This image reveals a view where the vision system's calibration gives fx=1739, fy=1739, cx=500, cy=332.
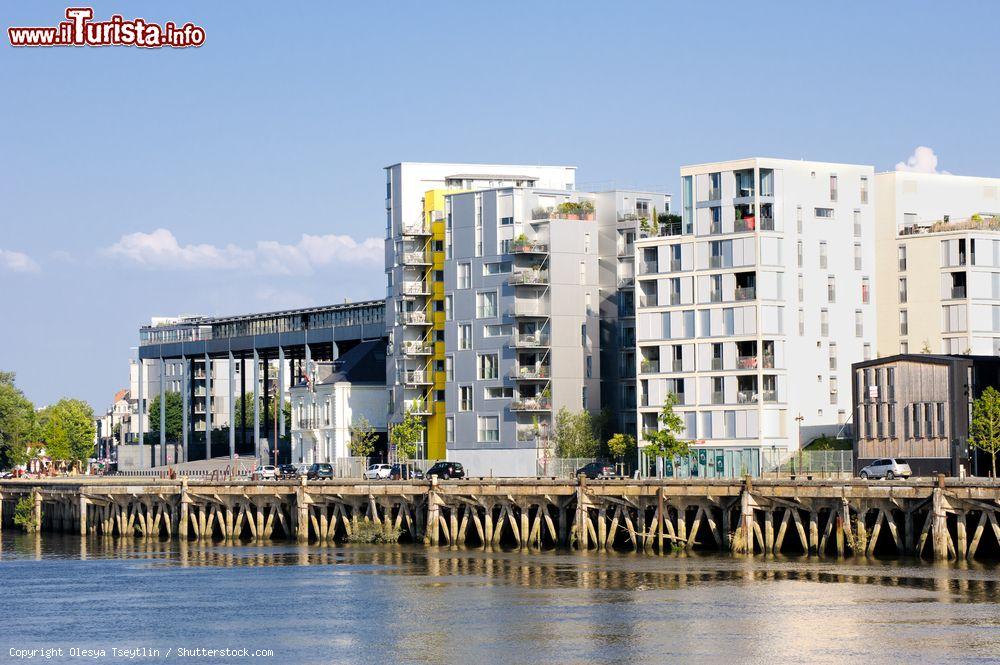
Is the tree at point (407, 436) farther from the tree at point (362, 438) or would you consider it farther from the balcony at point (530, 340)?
the balcony at point (530, 340)

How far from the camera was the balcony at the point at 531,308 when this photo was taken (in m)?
153

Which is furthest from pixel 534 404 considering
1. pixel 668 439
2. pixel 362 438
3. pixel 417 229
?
pixel 362 438

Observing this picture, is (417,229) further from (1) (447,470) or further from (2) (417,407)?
(1) (447,470)

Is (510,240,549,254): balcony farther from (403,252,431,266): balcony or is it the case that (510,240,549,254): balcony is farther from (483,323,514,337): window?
(403,252,431,266): balcony

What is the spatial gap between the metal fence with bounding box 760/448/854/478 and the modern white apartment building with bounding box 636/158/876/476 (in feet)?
3.23

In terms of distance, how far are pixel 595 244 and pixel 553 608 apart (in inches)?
3197

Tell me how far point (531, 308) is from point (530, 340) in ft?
9.27

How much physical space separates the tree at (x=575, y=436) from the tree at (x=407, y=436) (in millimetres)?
14071

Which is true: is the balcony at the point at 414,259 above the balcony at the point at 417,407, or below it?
above

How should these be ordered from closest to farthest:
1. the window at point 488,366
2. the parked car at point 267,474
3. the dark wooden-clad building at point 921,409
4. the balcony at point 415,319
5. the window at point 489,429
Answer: the dark wooden-clad building at point 921,409 < the parked car at point 267,474 < the window at point 489,429 < the window at point 488,366 < the balcony at point 415,319

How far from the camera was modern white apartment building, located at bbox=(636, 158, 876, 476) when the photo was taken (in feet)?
463

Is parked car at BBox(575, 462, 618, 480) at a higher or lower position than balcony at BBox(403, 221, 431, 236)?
lower

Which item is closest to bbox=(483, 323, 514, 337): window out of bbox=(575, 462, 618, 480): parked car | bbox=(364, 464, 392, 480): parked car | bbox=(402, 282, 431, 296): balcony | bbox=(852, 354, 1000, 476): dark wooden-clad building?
bbox=(402, 282, 431, 296): balcony

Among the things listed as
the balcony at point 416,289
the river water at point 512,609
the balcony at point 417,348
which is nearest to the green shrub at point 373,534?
the river water at point 512,609
